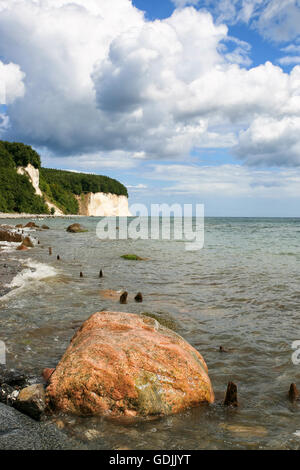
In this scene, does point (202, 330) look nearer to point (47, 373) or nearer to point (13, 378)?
point (47, 373)

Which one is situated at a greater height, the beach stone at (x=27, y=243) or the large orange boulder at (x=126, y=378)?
the beach stone at (x=27, y=243)

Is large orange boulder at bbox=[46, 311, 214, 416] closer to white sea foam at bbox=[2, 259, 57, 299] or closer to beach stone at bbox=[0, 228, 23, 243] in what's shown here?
white sea foam at bbox=[2, 259, 57, 299]

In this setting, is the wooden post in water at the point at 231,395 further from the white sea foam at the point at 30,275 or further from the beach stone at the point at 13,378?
the white sea foam at the point at 30,275

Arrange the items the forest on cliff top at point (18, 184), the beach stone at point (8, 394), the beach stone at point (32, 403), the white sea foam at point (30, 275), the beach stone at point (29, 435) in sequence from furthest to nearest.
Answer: the forest on cliff top at point (18, 184), the white sea foam at point (30, 275), the beach stone at point (8, 394), the beach stone at point (32, 403), the beach stone at point (29, 435)

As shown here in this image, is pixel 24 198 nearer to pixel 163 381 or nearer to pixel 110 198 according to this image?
pixel 110 198

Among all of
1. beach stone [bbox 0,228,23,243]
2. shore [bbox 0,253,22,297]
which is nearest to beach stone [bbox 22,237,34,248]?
beach stone [bbox 0,228,23,243]

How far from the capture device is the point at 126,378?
3.99 metres

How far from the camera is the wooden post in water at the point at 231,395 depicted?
13.9 ft

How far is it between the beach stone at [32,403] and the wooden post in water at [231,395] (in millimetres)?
2441

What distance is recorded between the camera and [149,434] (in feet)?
11.6

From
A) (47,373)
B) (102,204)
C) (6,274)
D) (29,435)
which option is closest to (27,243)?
(6,274)

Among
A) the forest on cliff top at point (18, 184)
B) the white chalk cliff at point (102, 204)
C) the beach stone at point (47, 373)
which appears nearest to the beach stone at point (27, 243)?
the beach stone at point (47, 373)
